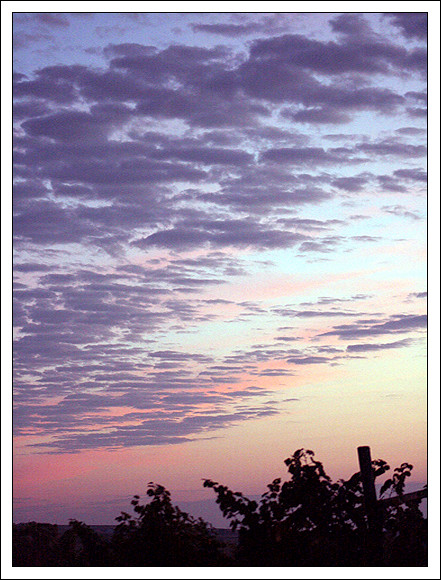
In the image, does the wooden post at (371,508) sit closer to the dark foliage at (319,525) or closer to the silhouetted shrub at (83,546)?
the dark foliage at (319,525)

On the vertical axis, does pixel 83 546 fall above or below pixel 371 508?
below

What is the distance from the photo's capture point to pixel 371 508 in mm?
8188

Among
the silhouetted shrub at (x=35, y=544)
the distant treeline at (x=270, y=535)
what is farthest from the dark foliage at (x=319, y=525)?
the silhouetted shrub at (x=35, y=544)

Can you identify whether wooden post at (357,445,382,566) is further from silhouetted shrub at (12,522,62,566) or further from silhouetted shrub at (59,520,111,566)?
silhouetted shrub at (12,522,62,566)

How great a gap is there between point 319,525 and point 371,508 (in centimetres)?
60

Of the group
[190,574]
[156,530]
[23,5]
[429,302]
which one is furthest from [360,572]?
[23,5]

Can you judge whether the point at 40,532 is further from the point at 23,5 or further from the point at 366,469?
the point at 23,5

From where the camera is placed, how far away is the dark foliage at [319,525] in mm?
7801

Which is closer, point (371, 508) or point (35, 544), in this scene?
point (35, 544)

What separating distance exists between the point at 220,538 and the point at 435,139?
4.81 meters

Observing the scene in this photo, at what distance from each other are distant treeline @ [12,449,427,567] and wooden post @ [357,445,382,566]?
Result: 0.04 feet

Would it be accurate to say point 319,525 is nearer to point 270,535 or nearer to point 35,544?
point 270,535

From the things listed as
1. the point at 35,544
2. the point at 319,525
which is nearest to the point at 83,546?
the point at 35,544

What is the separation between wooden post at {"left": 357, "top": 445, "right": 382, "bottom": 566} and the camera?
311 inches
